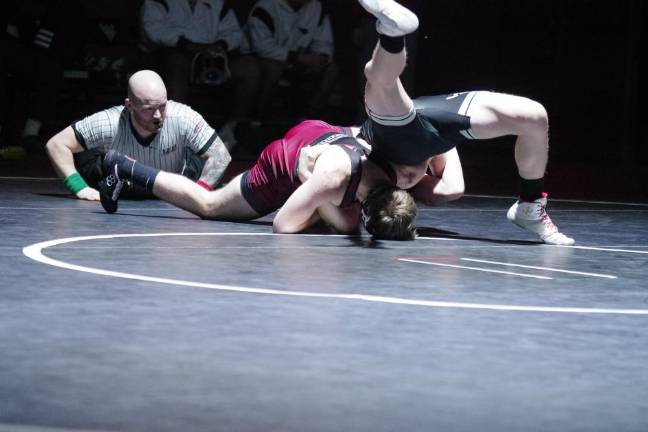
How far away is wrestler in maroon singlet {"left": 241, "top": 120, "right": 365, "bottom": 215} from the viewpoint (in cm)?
530

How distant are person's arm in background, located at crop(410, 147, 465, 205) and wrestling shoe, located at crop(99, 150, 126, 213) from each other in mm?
1225

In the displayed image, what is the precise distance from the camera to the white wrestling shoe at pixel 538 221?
16.8ft

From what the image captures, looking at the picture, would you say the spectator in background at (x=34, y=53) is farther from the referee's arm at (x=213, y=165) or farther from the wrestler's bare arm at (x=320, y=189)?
the wrestler's bare arm at (x=320, y=189)

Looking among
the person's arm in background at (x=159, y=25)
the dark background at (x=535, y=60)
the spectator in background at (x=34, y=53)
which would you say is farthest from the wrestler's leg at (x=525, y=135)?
the dark background at (x=535, y=60)

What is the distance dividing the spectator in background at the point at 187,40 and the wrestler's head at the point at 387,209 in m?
4.60

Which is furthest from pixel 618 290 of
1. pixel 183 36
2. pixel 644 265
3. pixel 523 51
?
pixel 523 51

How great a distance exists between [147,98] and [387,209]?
4.87ft

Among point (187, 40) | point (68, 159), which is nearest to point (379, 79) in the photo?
point (68, 159)

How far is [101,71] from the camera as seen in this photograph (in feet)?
33.3

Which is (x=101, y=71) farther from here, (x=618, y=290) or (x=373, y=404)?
(x=373, y=404)

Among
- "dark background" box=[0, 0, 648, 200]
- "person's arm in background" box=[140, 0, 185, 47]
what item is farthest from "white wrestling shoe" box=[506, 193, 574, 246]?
"dark background" box=[0, 0, 648, 200]

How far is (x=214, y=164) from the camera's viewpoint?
6031mm

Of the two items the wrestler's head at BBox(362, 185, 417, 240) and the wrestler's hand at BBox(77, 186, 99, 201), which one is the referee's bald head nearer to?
the wrestler's hand at BBox(77, 186, 99, 201)

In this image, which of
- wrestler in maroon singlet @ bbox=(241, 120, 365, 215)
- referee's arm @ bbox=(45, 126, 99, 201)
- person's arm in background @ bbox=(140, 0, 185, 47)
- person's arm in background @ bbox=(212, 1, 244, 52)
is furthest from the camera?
person's arm in background @ bbox=(212, 1, 244, 52)
